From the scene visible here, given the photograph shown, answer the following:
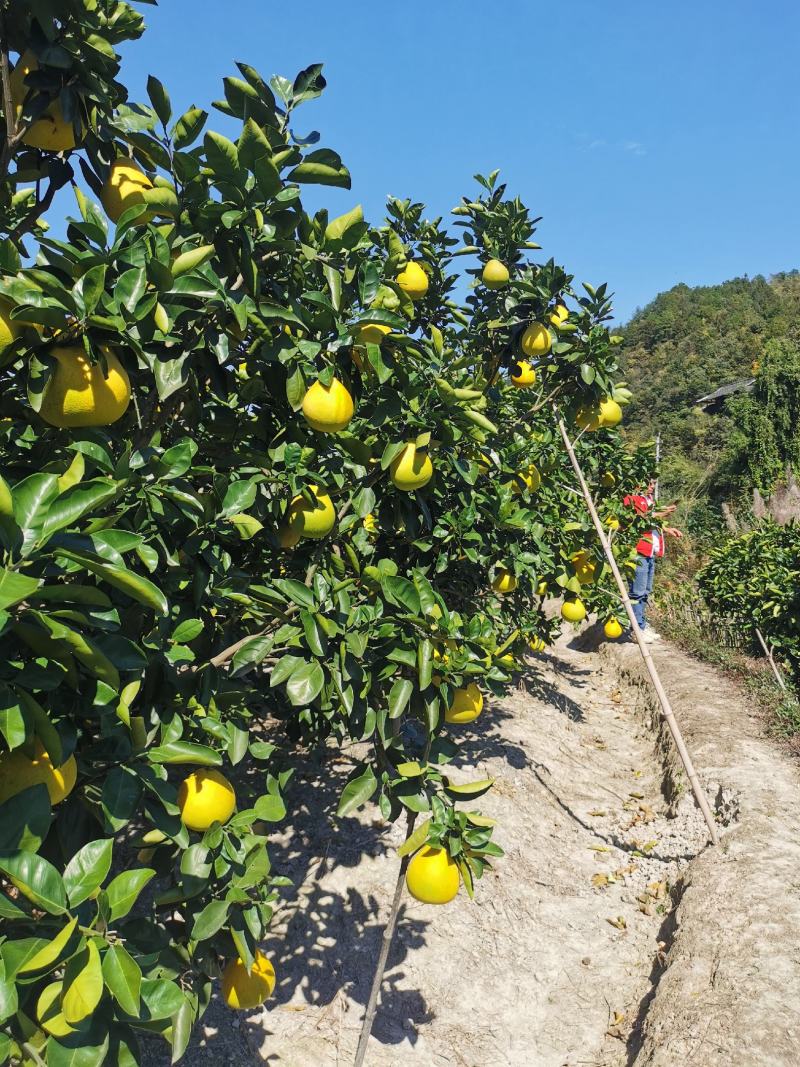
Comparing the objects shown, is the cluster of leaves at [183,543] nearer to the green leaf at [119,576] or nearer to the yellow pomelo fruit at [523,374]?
the green leaf at [119,576]

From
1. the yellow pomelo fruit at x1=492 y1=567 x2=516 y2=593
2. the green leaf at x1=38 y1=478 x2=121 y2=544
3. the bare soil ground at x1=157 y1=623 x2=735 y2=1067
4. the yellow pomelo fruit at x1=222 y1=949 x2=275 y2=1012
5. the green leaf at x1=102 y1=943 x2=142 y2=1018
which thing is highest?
the green leaf at x1=38 y1=478 x2=121 y2=544

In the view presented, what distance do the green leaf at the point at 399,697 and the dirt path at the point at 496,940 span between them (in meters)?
1.72

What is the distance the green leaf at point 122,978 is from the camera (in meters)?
0.98

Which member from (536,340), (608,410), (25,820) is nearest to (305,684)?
(25,820)

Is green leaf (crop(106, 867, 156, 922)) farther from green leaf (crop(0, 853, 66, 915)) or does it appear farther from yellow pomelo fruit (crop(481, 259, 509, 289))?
yellow pomelo fruit (crop(481, 259, 509, 289))

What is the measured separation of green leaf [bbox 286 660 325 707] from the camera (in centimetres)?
161

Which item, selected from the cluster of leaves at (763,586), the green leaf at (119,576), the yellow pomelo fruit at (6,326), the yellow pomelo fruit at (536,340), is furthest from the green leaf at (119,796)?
the cluster of leaves at (763,586)

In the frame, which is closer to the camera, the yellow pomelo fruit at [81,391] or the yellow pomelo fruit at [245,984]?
the yellow pomelo fruit at [81,391]

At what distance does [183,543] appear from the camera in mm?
1738

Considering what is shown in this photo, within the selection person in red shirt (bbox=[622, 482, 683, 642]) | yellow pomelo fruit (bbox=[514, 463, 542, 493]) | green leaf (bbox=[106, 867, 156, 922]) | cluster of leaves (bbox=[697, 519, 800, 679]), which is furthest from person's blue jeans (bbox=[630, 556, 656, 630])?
green leaf (bbox=[106, 867, 156, 922])

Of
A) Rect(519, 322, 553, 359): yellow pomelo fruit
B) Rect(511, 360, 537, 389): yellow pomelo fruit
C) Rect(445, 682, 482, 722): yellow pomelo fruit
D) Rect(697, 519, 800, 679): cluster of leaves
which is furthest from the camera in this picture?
Rect(697, 519, 800, 679): cluster of leaves

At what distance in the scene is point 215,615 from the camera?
83.4 inches

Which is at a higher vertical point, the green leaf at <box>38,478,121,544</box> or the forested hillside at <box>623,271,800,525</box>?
the forested hillside at <box>623,271,800,525</box>

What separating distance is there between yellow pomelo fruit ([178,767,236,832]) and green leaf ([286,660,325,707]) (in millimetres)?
271
